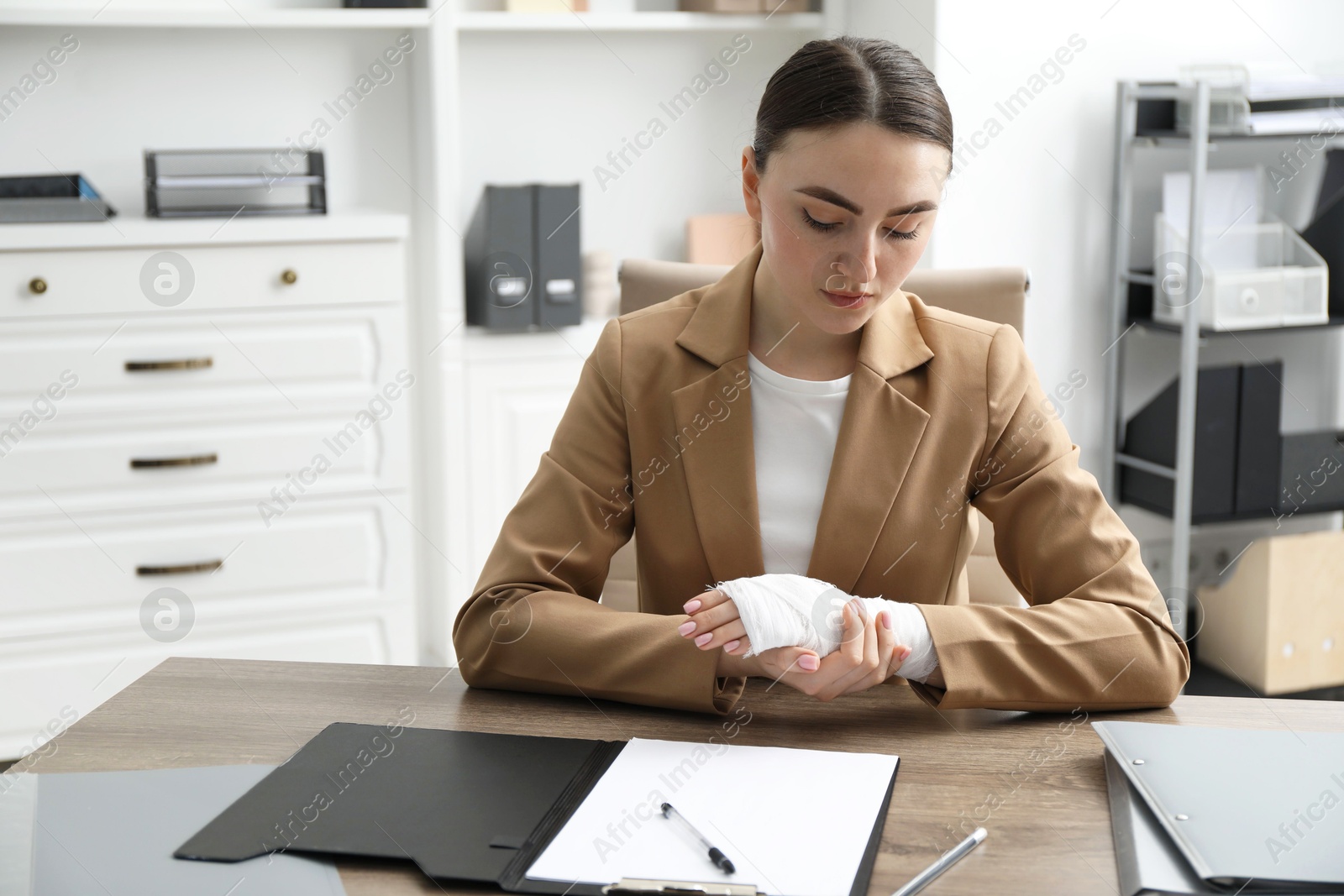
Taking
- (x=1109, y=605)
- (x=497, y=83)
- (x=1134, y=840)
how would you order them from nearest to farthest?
(x=1134, y=840) < (x=1109, y=605) < (x=497, y=83)

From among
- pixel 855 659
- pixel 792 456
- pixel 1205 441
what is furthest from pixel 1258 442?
pixel 855 659

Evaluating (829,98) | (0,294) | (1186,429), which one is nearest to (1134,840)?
(829,98)

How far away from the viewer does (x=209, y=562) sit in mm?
2660

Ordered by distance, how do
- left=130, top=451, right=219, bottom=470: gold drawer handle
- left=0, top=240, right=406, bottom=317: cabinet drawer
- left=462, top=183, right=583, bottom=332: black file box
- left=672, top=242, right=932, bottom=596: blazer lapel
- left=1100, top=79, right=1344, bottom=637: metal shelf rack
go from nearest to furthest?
left=672, top=242, right=932, bottom=596: blazer lapel → left=0, top=240, right=406, bottom=317: cabinet drawer → left=130, top=451, right=219, bottom=470: gold drawer handle → left=1100, top=79, right=1344, bottom=637: metal shelf rack → left=462, top=183, right=583, bottom=332: black file box

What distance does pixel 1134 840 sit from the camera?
0.87 m

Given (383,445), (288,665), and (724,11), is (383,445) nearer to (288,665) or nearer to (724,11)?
(724,11)

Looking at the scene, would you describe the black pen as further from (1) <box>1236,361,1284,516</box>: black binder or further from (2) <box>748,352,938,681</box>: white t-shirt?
(1) <box>1236,361,1284,516</box>: black binder

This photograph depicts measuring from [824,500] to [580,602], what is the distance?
29cm

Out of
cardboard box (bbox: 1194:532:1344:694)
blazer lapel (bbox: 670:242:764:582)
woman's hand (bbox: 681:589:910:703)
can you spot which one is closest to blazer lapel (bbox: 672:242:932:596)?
blazer lapel (bbox: 670:242:764:582)

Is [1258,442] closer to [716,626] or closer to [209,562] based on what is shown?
[716,626]

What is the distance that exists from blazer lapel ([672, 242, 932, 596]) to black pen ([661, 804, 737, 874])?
0.47m

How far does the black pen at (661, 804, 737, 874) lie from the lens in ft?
2.73

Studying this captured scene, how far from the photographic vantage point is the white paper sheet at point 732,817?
83cm

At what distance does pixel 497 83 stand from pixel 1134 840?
2596 millimetres
